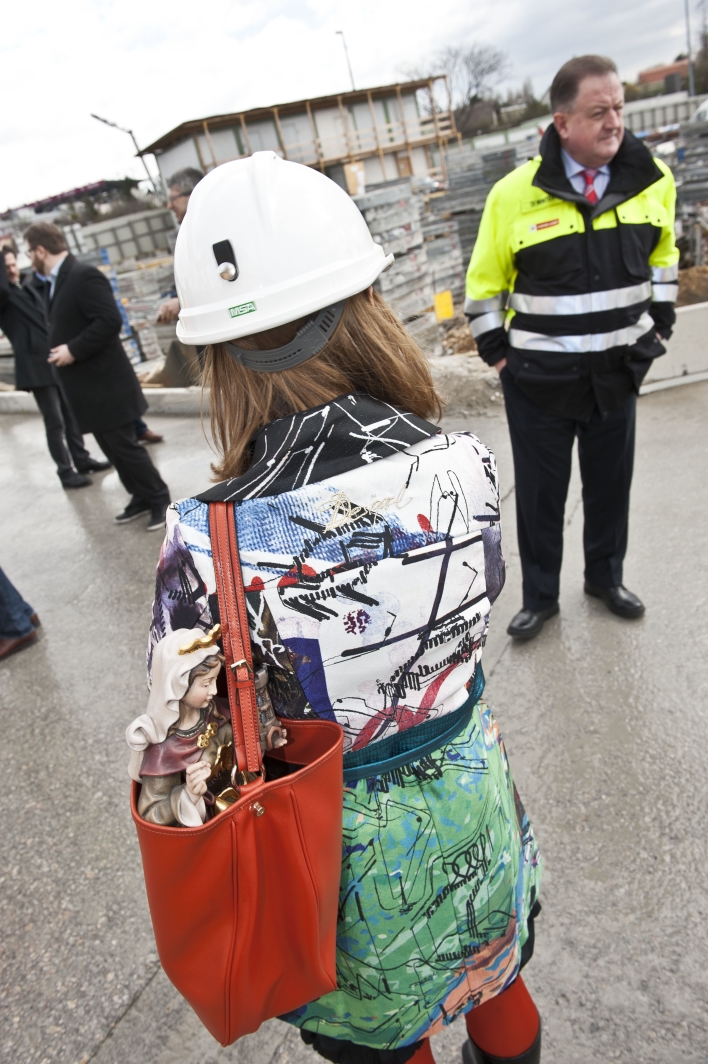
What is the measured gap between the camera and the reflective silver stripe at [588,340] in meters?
2.76

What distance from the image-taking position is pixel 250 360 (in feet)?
3.82

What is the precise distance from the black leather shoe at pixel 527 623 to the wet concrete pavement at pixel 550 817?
64mm

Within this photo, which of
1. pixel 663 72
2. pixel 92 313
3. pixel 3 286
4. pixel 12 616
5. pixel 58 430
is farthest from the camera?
pixel 663 72

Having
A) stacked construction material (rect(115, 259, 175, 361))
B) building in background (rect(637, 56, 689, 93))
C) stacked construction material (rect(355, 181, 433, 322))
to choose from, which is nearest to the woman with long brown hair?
stacked construction material (rect(355, 181, 433, 322))

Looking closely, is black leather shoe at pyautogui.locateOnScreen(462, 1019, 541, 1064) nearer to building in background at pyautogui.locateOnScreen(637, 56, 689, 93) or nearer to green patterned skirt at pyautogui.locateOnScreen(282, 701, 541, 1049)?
green patterned skirt at pyautogui.locateOnScreen(282, 701, 541, 1049)

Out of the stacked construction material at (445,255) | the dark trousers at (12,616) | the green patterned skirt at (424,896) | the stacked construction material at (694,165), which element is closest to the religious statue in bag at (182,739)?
the green patterned skirt at (424,896)

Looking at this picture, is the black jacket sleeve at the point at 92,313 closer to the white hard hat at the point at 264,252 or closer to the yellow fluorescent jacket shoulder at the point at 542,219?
the yellow fluorescent jacket shoulder at the point at 542,219

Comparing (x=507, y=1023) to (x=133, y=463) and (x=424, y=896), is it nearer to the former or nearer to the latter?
(x=424, y=896)

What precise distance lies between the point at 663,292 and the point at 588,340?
393 millimetres

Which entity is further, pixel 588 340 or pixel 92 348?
pixel 92 348

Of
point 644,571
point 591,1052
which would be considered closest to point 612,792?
point 591,1052

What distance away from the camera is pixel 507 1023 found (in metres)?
1.42

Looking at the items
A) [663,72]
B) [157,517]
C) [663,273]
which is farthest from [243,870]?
[663,72]

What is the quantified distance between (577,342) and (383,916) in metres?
2.24
